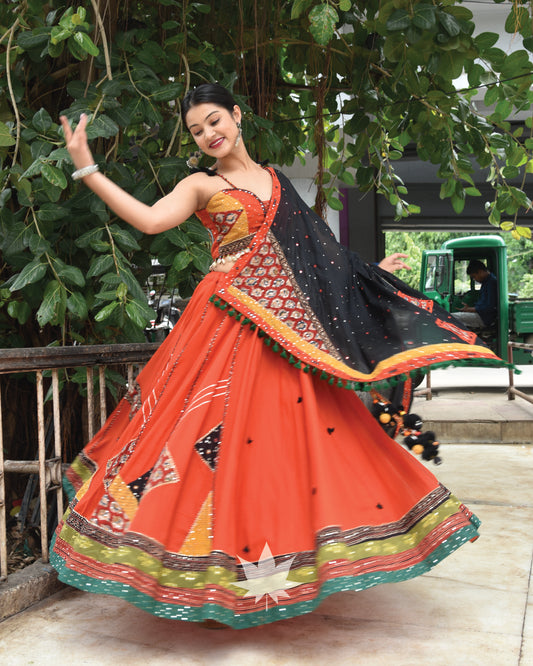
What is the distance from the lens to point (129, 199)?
1.92m

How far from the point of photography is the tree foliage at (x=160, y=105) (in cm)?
221

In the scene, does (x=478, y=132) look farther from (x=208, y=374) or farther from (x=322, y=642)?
(x=322, y=642)

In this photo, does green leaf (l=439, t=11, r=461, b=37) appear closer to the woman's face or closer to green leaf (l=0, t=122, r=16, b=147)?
the woman's face

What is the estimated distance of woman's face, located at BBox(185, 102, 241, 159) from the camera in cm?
218

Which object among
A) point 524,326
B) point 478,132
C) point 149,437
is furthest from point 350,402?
point 524,326

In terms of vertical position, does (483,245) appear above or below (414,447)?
above

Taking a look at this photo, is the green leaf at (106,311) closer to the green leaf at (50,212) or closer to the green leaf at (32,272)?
the green leaf at (32,272)

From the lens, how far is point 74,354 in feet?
8.23

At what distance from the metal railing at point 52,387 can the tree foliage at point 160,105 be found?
0.13 m

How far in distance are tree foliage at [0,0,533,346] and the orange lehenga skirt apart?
0.39 m

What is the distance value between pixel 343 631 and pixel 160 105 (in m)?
2.09

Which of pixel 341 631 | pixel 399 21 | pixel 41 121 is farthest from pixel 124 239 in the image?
pixel 341 631

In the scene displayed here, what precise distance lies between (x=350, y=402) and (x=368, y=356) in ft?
0.56

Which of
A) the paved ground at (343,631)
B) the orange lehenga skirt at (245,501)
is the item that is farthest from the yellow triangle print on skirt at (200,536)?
the paved ground at (343,631)
